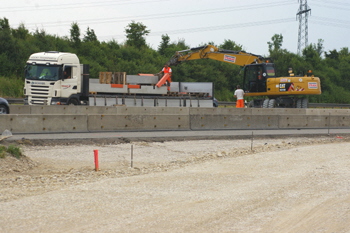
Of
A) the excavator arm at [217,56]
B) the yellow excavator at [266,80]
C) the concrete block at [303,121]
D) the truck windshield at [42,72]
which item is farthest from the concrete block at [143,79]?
the concrete block at [303,121]

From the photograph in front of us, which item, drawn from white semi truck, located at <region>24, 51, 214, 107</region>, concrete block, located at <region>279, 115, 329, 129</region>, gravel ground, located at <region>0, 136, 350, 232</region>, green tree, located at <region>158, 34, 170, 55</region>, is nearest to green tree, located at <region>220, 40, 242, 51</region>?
green tree, located at <region>158, 34, 170, 55</region>

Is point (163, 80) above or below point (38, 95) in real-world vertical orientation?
above

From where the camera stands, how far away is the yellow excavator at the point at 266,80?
1435 inches

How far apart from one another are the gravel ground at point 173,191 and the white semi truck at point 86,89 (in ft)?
44.8

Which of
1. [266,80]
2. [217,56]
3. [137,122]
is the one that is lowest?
[137,122]

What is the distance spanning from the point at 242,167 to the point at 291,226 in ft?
18.5

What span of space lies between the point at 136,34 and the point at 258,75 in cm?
2874

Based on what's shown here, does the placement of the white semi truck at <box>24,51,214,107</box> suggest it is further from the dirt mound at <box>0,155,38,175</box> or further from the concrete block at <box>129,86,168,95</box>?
the dirt mound at <box>0,155,38,175</box>

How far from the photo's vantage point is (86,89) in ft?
102

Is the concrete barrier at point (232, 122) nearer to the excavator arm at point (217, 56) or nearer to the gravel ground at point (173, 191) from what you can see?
the gravel ground at point (173, 191)

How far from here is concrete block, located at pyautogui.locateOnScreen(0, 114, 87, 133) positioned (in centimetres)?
1766

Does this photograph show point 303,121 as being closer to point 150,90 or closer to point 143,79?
point 150,90

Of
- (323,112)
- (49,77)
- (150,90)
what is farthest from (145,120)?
(323,112)

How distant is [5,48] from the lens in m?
46.6
